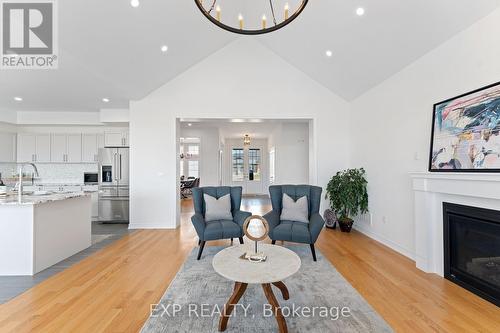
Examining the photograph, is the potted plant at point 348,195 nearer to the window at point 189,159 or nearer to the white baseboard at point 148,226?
the white baseboard at point 148,226

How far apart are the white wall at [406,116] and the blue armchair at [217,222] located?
2.40 meters

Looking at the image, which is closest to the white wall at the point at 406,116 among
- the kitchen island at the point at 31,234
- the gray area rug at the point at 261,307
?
the gray area rug at the point at 261,307

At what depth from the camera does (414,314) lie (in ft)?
7.07

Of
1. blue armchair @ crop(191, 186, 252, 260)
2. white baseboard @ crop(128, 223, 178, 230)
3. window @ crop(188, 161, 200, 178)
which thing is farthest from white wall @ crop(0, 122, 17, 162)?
window @ crop(188, 161, 200, 178)

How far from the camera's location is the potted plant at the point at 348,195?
466 cm

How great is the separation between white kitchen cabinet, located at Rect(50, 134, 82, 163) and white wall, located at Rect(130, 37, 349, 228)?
6.80 feet

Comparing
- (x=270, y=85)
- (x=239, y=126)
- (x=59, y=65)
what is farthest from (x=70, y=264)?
(x=239, y=126)

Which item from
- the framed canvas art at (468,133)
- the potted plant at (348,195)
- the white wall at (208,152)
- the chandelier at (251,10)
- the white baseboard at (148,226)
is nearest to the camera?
the framed canvas art at (468,133)

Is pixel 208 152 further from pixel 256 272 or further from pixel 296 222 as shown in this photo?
pixel 256 272

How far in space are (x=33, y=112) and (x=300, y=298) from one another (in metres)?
7.44

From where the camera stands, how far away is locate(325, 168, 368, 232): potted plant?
4660mm

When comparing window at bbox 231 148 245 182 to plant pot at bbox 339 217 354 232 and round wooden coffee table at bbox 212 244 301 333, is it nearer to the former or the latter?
plant pot at bbox 339 217 354 232

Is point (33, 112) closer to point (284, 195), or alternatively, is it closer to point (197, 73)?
point (197, 73)

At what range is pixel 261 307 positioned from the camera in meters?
2.24
